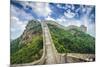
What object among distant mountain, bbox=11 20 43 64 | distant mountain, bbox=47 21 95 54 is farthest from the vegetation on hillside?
distant mountain, bbox=11 20 43 64

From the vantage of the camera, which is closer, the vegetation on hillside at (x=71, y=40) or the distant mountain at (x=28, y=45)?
→ the distant mountain at (x=28, y=45)

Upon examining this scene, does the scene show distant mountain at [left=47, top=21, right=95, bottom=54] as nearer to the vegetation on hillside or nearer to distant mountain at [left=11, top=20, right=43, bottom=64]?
the vegetation on hillside

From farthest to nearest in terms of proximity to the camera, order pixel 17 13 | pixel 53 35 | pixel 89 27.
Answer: pixel 89 27, pixel 53 35, pixel 17 13

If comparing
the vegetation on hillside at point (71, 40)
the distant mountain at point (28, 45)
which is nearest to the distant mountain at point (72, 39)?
the vegetation on hillside at point (71, 40)

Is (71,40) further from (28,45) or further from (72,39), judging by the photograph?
(28,45)

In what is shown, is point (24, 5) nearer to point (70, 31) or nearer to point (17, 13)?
point (17, 13)

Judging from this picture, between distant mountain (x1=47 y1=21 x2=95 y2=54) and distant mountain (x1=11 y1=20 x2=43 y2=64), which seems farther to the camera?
distant mountain (x1=47 y1=21 x2=95 y2=54)

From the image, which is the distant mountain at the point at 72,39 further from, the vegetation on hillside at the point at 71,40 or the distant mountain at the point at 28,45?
the distant mountain at the point at 28,45
